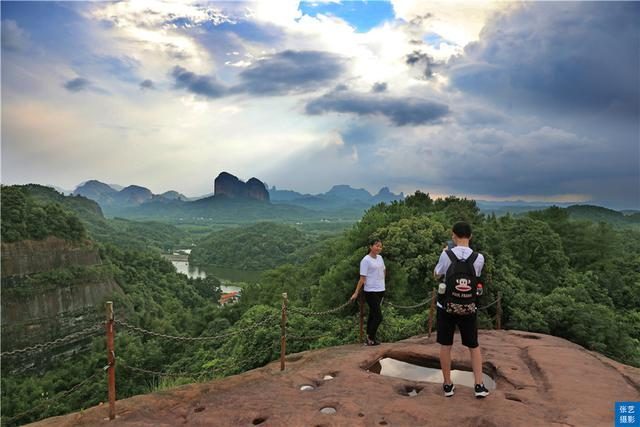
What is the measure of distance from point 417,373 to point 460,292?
2.61 meters

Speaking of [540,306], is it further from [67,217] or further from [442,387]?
[67,217]

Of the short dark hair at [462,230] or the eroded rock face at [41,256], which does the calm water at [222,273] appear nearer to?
the eroded rock face at [41,256]

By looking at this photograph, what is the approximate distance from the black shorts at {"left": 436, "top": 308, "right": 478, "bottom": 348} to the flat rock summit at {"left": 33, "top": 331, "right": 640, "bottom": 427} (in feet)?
2.74

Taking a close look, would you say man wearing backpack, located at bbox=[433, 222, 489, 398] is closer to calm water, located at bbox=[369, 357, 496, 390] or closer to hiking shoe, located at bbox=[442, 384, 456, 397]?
hiking shoe, located at bbox=[442, 384, 456, 397]

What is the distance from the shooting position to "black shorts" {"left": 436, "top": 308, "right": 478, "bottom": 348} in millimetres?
4812

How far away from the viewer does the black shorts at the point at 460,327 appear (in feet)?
15.8

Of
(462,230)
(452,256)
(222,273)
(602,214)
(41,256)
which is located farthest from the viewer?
(602,214)

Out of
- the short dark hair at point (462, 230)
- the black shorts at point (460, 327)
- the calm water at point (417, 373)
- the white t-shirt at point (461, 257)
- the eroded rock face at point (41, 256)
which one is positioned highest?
the short dark hair at point (462, 230)

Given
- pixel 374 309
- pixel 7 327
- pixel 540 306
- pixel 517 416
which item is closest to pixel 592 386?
pixel 517 416

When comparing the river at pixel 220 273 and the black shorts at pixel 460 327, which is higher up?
the black shorts at pixel 460 327

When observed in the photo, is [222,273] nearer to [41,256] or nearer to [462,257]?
[41,256]

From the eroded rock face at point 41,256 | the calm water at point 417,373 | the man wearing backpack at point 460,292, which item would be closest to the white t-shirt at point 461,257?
the man wearing backpack at point 460,292

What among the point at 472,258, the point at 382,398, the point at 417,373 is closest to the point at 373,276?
the point at 417,373

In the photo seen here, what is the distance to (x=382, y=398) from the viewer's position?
17.4 ft
